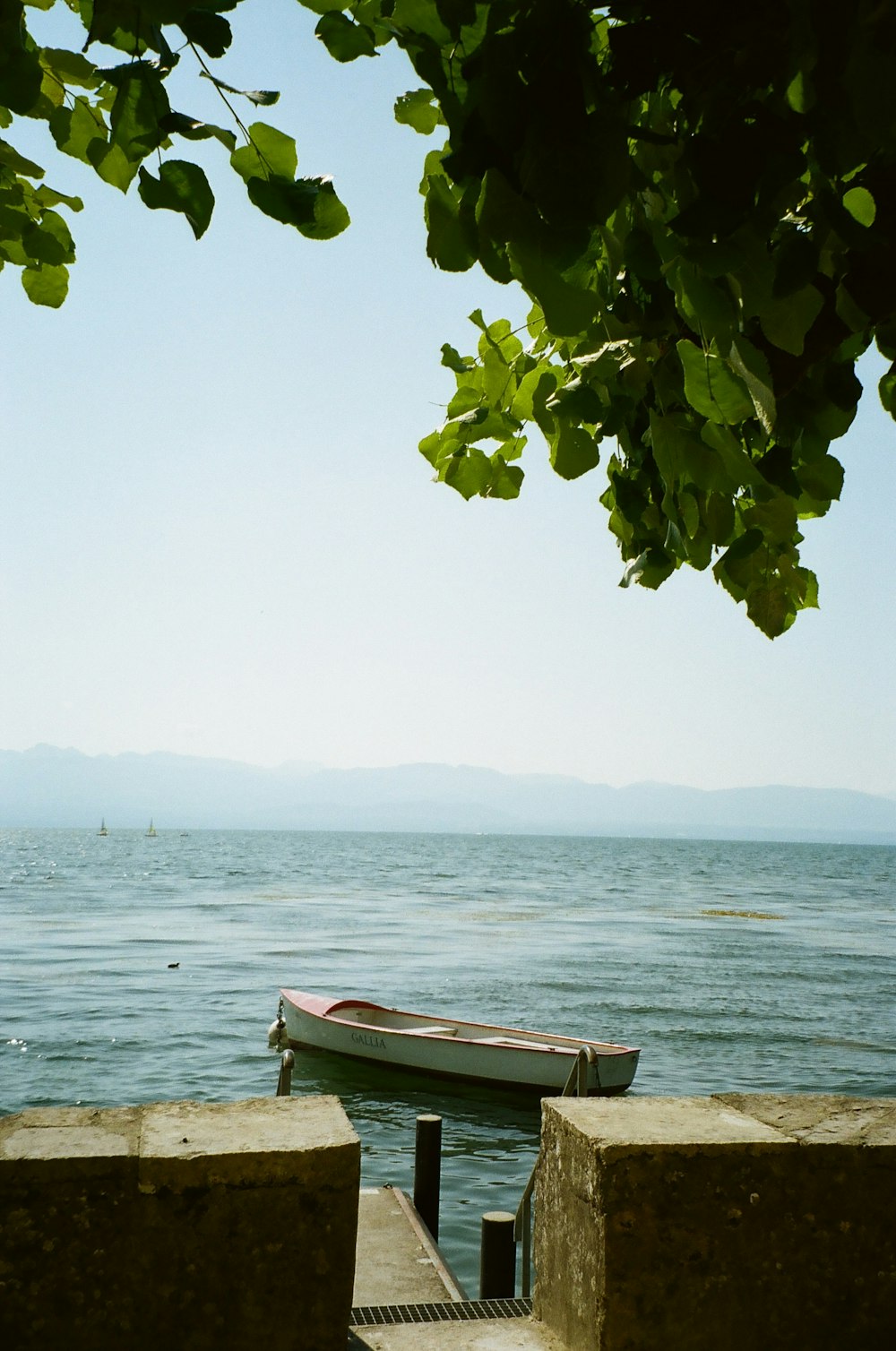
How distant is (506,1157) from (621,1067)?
2175mm

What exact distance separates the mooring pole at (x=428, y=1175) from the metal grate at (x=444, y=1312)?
122 inches

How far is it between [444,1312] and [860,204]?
4673 mm

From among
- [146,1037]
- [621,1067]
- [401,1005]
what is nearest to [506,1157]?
[621,1067]

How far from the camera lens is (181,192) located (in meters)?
1.60

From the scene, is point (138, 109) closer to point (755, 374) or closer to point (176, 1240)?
point (755, 374)

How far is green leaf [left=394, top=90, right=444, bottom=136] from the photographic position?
180 cm

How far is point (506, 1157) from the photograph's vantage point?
14242 millimetres

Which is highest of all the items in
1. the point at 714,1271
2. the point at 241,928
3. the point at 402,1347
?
the point at 714,1271

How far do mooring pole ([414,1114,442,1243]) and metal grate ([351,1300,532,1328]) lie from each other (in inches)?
122

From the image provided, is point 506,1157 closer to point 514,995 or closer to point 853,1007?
point 514,995

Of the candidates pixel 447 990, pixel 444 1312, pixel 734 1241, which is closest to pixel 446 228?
pixel 734 1241

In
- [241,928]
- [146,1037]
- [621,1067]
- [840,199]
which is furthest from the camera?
[241,928]

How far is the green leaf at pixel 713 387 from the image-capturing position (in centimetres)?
153

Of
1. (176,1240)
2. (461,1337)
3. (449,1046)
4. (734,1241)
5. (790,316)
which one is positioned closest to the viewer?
(790,316)
